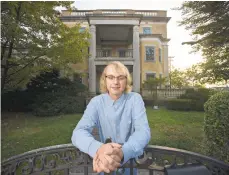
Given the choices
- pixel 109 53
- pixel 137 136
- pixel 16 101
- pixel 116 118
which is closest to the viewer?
pixel 137 136

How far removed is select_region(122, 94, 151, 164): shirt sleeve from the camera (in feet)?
2.04

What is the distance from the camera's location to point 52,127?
10.2 ft

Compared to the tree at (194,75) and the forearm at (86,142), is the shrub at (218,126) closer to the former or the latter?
the tree at (194,75)

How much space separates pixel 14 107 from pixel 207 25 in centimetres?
346

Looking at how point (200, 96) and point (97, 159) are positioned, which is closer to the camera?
point (97, 159)

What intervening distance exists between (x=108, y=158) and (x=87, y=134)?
0.17 meters

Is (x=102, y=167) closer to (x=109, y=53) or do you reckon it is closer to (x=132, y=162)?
(x=132, y=162)

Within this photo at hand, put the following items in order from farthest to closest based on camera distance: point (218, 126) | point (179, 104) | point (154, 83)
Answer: point (179, 104) < point (154, 83) < point (218, 126)

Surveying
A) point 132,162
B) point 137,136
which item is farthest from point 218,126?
point 137,136

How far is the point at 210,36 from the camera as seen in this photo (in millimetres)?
2375

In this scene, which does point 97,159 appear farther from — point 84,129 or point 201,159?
point 201,159

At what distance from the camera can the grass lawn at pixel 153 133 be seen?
2.55m

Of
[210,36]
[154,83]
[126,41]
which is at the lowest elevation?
[154,83]

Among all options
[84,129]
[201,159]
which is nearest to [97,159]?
[84,129]
